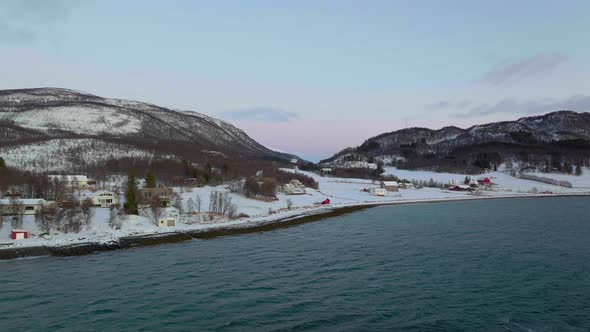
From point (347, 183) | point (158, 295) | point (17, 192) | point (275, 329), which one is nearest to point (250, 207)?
point (17, 192)

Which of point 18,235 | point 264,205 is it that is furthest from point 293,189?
point 18,235

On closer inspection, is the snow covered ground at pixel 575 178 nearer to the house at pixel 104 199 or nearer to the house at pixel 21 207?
the house at pixel 104 199

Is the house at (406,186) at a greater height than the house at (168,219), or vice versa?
the house at (406,186)

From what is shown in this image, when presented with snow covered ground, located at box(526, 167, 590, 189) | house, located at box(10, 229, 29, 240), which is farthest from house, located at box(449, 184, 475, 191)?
house, located at box(10, 229, 29, 240)

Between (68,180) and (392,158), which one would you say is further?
(392,158)

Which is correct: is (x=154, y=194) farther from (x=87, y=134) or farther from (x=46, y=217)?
(x=87, y=134)

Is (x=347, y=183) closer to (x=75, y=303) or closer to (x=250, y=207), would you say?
(x=250, y=207)

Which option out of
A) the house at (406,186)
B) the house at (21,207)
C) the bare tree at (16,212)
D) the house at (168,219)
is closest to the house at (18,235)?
the bare tree at (16,212)
